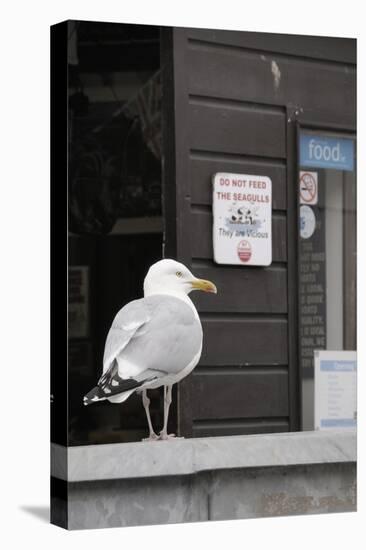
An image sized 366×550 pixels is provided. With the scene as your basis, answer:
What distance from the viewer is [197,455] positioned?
6676 millimetres

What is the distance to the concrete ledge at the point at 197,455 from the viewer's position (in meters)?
6.36

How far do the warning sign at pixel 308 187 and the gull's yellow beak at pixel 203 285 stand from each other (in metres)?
0.76

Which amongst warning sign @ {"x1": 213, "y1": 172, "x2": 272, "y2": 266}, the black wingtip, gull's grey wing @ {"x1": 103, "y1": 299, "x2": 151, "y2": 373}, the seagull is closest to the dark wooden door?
warning sign @ {"x1": 213, "y1": 172, "x2": 272, "y2": 266}

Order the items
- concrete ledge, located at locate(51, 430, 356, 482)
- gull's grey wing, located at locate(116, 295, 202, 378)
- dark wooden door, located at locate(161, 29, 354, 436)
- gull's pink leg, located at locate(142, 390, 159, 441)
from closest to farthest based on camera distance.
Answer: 1. concrete ledge, located at locate(51, 430, 356, 482)
2. gull's grey wing, located at locate(116, 295, 202, 378)
3. gull's pink leg, located at locate(142, 390, 159, 441)
4. dark wooden door, located at locate(161, 29, 354, 436)

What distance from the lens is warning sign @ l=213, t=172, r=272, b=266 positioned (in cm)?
691

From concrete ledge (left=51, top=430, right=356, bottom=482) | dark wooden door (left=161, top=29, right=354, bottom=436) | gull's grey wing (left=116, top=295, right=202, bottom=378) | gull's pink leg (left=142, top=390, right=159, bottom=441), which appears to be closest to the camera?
concrete ledge (left=51, top=430, right=356, bottom=482)

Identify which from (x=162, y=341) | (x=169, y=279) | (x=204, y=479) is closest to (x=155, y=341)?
(x=162, y=341)

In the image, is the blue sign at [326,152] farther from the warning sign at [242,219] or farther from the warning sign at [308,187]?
the warning sign at [242,219]

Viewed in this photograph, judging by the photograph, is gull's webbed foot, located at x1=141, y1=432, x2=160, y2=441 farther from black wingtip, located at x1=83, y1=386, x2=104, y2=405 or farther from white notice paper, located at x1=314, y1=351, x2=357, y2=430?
white notice paper, located at x1=314, y1=351, x2=357, y2=430

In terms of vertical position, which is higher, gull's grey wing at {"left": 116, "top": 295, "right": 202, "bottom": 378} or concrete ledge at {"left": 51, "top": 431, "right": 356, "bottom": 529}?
gull's grey wing at {"left": 116, "top": 295, "right": 202, "bottom": 378}

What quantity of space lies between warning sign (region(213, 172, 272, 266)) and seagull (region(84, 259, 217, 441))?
0.30 metres

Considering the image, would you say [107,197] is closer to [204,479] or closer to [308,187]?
[308,187]

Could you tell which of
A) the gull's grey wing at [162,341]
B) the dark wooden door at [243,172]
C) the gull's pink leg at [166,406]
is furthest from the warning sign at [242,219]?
the gull's pink leg at [166,406]

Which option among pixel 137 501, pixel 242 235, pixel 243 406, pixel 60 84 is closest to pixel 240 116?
pixel 242 235
